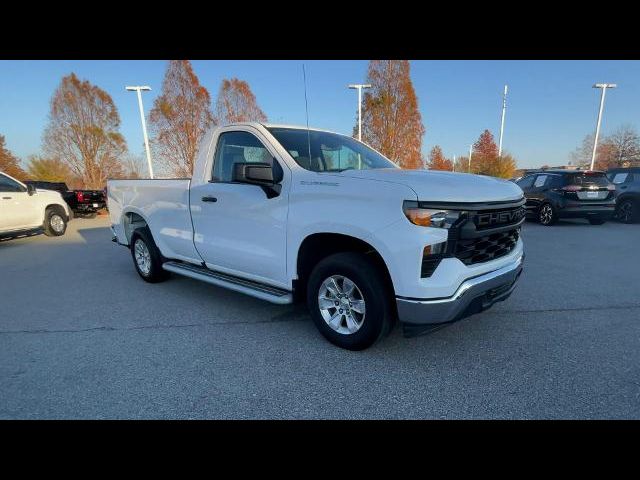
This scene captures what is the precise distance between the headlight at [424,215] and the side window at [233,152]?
1.68 metres

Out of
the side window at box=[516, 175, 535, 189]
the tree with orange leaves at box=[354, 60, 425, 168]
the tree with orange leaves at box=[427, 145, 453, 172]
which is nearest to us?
the side window at box=[516, 175, 535, 189]

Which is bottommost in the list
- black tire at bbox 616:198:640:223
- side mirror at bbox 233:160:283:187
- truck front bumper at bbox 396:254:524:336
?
black tire at bbox 616:198:640:223

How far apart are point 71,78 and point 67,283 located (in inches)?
923

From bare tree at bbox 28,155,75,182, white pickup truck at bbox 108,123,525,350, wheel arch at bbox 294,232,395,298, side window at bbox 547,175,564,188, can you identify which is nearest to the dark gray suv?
side window at bbox 547,175,564,188

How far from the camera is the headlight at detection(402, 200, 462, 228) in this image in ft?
7.96

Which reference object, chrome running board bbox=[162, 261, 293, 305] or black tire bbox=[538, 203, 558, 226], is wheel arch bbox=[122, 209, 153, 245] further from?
black tire bbox=[538, 203, 558, 226]

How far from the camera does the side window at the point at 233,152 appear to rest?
3.55 m

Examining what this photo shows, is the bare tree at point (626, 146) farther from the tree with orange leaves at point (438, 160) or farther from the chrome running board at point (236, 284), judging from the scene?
the chrome running board at point (236, 284)

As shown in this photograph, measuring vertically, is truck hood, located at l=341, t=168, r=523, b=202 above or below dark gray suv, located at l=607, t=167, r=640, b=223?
above

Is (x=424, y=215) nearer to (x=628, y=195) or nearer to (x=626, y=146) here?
(x=628, y=195)

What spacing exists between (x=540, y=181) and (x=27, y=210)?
14.9 meters

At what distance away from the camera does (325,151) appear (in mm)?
3678
